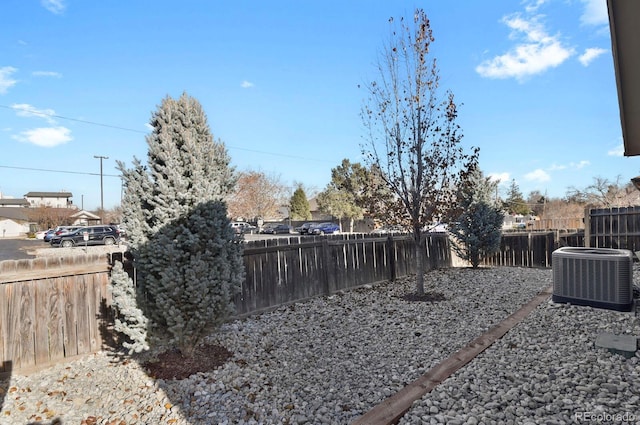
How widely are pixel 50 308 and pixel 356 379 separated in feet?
10.7

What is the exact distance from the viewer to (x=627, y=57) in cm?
248

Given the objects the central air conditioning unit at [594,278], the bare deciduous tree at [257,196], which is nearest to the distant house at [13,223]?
the bare deciduous tree at [257,196]

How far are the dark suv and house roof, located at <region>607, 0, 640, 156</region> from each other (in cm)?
2657

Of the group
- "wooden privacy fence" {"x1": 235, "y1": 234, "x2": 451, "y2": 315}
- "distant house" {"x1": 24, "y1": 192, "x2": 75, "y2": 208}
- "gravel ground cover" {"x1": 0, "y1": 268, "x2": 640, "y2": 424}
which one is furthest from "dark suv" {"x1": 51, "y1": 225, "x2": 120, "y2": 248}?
"distant house" {"x1": 24, "y1": 192, "x2": 75, "y2": 208}

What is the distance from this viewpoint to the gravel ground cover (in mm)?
2512

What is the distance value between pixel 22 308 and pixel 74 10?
23.1ft

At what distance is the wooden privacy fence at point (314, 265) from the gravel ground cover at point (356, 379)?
0.76 metres

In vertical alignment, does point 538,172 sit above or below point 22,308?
above

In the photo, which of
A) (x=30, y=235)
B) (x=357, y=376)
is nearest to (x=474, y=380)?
(x=357, y=376)

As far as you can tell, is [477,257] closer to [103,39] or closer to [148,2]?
[148,2]

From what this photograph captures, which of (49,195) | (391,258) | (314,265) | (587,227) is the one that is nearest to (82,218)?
(49,195)

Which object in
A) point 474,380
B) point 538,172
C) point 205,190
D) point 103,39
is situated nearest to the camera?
point 474,380

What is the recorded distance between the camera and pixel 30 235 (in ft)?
122

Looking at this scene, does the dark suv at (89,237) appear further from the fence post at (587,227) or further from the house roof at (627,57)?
the house roof at (627,57)
